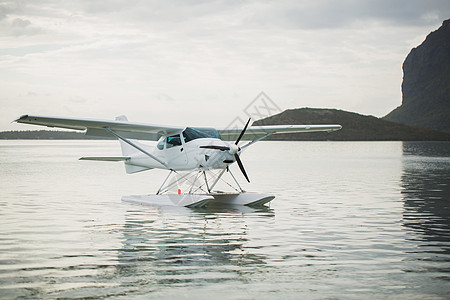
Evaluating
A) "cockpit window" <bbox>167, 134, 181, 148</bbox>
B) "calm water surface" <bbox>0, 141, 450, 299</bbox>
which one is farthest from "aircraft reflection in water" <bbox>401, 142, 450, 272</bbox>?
"cockpit window" <bbox>167, 134, 181, 148</bbox>

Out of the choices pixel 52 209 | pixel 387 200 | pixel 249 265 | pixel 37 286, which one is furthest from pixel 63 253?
pixel 387 200

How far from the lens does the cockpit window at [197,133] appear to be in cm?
1488

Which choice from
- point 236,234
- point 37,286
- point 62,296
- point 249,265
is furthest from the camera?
point 236,234

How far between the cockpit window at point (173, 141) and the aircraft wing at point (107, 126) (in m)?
0.13

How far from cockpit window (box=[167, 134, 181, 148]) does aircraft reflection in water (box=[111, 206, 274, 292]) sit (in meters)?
2.86

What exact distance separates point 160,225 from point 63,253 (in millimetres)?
3195

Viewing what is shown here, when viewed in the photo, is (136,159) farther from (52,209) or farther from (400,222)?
(400,222)

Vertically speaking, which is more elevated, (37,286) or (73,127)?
(73,127)

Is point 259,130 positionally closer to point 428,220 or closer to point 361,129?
point 428,220

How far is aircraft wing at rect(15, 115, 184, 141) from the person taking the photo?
43.4 feet

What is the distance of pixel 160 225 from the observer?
1083cm

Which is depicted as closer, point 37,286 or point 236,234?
point 37,286

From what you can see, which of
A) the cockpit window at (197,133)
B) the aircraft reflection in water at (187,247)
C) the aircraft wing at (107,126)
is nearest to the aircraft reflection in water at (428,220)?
the aircraft reflection in water at (187,247)

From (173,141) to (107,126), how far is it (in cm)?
189
